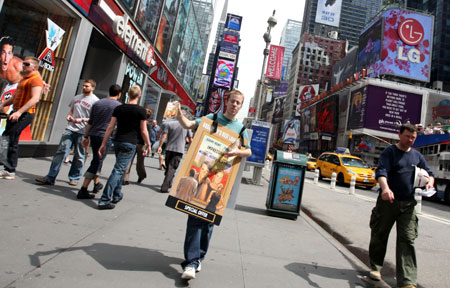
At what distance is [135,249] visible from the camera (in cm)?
321

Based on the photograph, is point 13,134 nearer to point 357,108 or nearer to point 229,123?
point 229,123

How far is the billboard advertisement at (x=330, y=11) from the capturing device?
10356cm

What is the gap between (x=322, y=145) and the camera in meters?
62.7

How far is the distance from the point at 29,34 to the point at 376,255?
30.1 ft

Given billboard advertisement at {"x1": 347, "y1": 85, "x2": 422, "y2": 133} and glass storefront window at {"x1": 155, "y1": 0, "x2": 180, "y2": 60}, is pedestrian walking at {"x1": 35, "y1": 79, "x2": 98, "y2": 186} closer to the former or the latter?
glass storefront window at {"x1": 155, "y1": 0, "x2": 180, "y2": 60}

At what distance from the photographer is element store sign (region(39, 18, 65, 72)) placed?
8.15 metres

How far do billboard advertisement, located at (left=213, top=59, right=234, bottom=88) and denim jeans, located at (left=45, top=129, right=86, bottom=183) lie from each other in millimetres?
47090

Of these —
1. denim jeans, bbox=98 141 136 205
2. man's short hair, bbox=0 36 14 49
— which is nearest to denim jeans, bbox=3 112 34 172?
denim jeans, bbox=98 141 136 205

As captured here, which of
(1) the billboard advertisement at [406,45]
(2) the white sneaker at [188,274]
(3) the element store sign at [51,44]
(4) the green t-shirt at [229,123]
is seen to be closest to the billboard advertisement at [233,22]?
(1) the billboard advertisement at [406,45]

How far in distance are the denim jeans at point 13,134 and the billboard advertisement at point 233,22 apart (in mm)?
62456

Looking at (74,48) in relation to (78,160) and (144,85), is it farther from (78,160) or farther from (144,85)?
(144,85)

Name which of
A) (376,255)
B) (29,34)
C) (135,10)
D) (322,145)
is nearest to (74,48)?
(29,34)

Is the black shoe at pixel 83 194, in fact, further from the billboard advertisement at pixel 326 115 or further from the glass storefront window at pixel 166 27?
the billboard advertisement at pixel 326 115

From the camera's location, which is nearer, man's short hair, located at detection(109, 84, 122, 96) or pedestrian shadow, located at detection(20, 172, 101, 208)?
pedestrian shadow, located at detection(20, 172, 101, 208)
